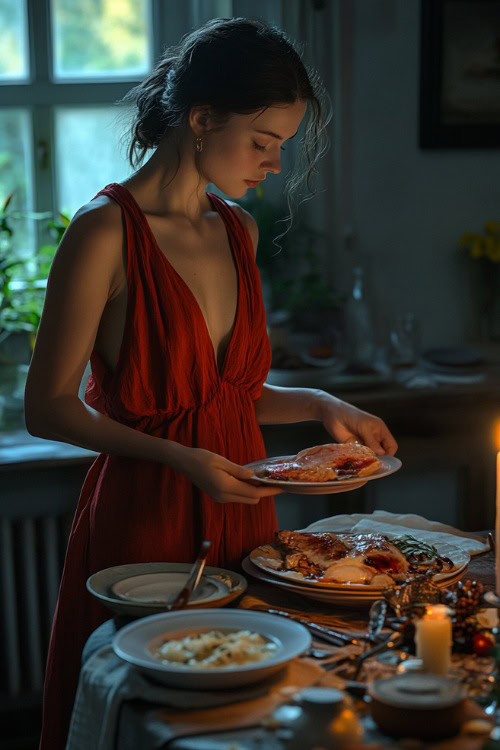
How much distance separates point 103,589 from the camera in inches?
49.1

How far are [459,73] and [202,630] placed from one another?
2.59 m

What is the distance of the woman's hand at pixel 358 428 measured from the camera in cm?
157

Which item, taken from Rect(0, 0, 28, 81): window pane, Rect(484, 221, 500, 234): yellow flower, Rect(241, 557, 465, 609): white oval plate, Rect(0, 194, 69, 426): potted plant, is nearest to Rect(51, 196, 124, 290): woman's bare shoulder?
Rect(241, 557, 465, 609): white oval plate

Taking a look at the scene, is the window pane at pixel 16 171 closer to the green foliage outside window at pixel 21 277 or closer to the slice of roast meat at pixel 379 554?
the green foliage outside window at pixel 21 277

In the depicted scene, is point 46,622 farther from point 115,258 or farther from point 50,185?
point 115,258

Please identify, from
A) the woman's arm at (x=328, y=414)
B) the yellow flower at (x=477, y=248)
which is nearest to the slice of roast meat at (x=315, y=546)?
the woman's arm at (x=328, y=414)

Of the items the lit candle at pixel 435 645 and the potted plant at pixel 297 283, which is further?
the potted plant at pixel 297 283

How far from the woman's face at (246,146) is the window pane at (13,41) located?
1.68 meters

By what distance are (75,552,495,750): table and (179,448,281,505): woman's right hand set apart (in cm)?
14

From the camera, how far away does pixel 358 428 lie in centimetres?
158

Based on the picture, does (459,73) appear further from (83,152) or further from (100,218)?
(100,218)

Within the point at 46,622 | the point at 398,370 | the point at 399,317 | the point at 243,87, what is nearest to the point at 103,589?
the point at 243,87

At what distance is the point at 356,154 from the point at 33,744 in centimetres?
209

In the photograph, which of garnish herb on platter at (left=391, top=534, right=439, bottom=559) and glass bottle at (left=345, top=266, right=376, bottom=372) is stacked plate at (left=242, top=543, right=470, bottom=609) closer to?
garnish herb on platter at (left=391, top=534, right=439, bottom=559)
